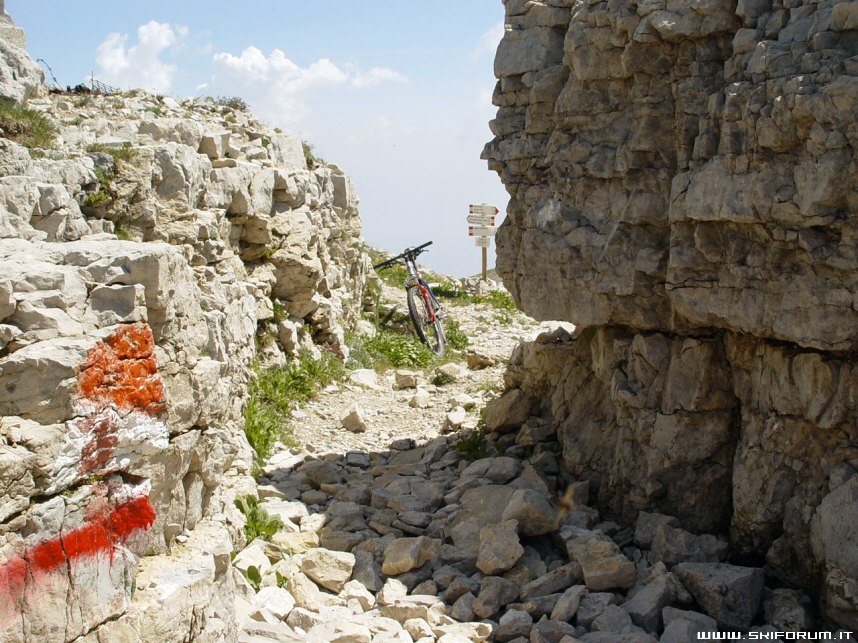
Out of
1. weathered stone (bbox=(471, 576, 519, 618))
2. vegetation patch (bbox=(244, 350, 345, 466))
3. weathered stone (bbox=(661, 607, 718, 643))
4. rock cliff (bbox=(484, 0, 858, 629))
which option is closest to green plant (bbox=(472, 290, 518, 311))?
vegetation patch (bbox=(244, 350, 345, 466))

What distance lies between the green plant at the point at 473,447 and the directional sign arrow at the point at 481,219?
12.0 m

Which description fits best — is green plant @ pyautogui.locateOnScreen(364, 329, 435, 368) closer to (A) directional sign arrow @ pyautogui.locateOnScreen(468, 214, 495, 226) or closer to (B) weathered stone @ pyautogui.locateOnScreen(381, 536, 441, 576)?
(B) weathered stone @ pyautogui.locateOnScreen(381, 536, 441, 576)

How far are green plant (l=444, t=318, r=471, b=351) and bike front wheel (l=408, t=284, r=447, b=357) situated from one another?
16 centimetres

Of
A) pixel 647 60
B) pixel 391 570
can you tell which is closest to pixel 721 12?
pixel 647 60

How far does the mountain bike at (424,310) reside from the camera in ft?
46.6

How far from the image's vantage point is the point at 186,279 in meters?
5.47

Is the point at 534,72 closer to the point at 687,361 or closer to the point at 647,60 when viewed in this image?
the point at 647,60

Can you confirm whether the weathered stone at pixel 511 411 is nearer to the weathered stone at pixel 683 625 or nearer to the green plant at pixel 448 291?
the weathered stone at pixel 683 625

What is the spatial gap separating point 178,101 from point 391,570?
29.8 ft

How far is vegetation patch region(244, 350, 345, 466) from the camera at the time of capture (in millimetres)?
9422

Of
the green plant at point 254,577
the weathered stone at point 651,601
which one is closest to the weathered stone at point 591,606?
the weathered stone at point 651,601

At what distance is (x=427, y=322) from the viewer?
14.8m

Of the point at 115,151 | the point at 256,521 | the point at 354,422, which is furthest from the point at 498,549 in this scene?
the point at 115,151

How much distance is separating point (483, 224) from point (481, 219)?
141 mm
